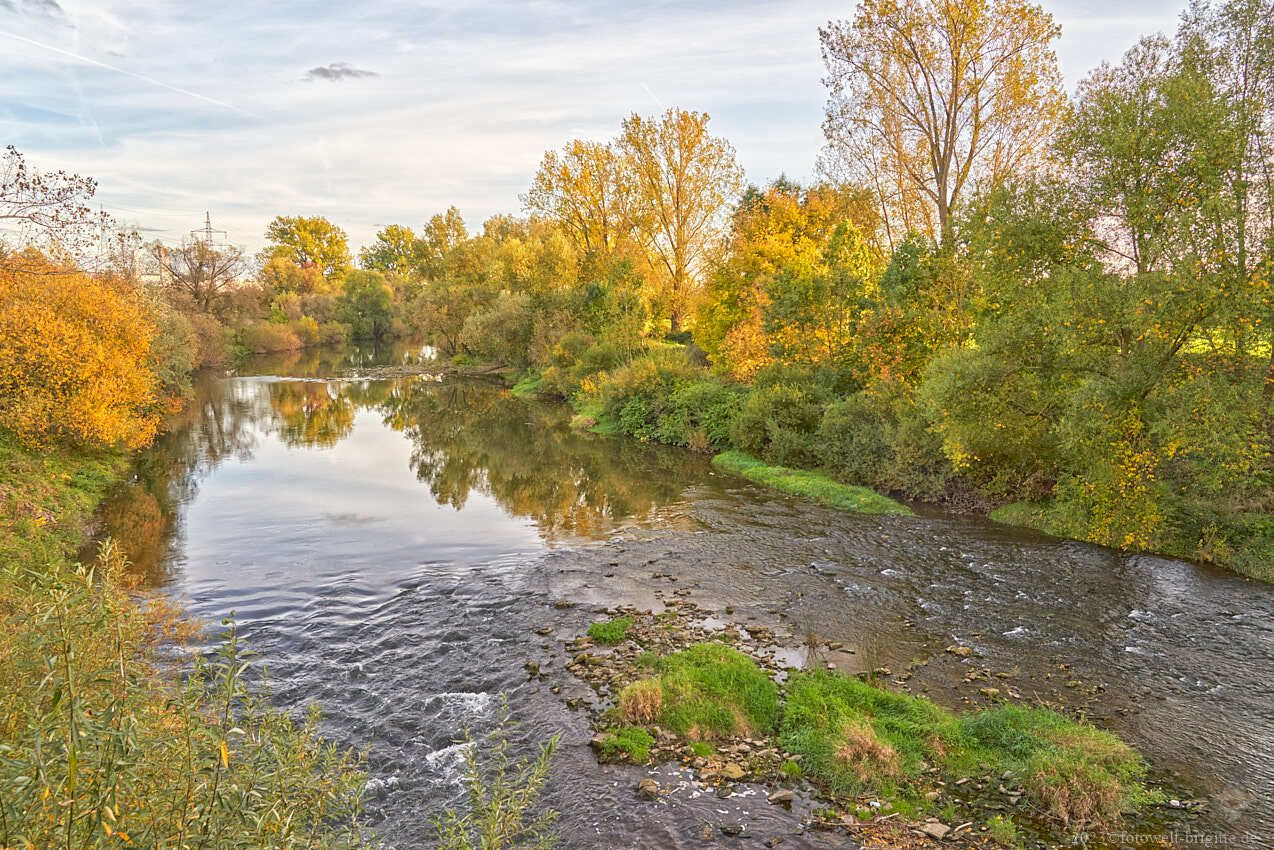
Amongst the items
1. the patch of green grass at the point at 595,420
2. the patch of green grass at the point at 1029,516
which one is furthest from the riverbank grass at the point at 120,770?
the patch of green grass at the point at 595,420

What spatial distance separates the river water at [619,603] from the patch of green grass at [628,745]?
24cm

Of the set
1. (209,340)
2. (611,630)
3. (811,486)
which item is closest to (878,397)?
(811,486)

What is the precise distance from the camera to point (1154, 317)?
15.0 meters

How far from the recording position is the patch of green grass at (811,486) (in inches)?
843

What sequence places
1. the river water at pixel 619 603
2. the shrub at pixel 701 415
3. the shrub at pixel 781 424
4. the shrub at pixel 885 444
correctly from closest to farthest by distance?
the river water at pixel 619 603, the shrub at pixel 885 444, the shrub at pixel 781 424, the shrub at pixel 701 415

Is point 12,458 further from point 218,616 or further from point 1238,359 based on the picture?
point 1238,359

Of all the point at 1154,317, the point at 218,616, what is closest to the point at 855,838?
the point at 218,616

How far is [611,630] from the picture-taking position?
12.8m

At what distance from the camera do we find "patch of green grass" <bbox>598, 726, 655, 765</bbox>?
927 cm

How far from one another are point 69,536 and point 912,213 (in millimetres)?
31938

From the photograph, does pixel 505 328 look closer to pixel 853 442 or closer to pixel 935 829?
pixel 853 442

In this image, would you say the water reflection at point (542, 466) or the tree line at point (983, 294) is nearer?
the tree line at point (983, 294)

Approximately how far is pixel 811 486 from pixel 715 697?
1394 centimetres

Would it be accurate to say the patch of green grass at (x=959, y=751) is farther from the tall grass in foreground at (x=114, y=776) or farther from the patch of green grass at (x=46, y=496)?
the patch of green grass at (x=46, y=496)
